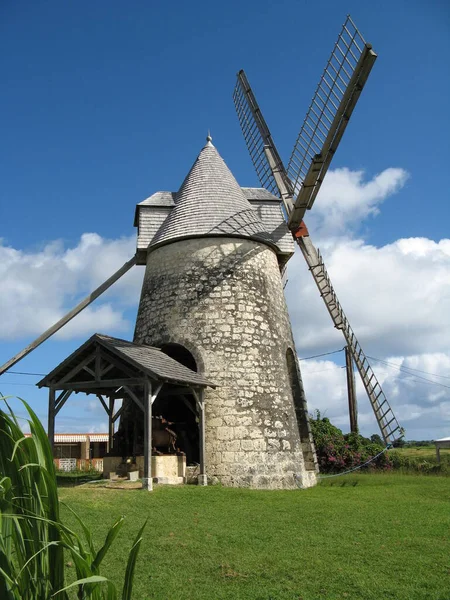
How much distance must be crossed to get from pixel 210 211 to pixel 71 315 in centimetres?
521

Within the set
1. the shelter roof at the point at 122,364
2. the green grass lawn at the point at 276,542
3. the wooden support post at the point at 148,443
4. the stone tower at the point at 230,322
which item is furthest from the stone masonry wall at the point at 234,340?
the wooden support post at the point at 148,443

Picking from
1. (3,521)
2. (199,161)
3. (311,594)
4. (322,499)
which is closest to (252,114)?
(199,161)

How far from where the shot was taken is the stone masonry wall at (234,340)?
48.4ft

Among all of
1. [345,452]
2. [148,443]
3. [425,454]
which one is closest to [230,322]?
[148,443]

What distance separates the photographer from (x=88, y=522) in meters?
8.87

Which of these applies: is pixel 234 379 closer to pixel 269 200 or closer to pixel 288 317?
pixel 288 317

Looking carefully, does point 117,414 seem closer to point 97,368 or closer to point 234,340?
point 97,368

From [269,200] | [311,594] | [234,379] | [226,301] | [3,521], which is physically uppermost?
[269,200]

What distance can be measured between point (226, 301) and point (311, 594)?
10370 millimetres

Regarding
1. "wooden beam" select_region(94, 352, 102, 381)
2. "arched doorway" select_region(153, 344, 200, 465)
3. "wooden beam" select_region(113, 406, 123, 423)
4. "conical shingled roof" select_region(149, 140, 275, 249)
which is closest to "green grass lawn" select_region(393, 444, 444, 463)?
"arched doorway" select_region(153, 344, 200, 465)

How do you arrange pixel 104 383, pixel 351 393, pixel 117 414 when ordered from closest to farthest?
pixel 104 383
pixel 117 414
pixel 351 393

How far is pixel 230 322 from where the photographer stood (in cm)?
1568

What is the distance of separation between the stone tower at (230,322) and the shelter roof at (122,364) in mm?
996

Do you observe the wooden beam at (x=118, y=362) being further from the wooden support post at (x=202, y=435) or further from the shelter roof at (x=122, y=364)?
the wooden support post at (x=202, y=435)
